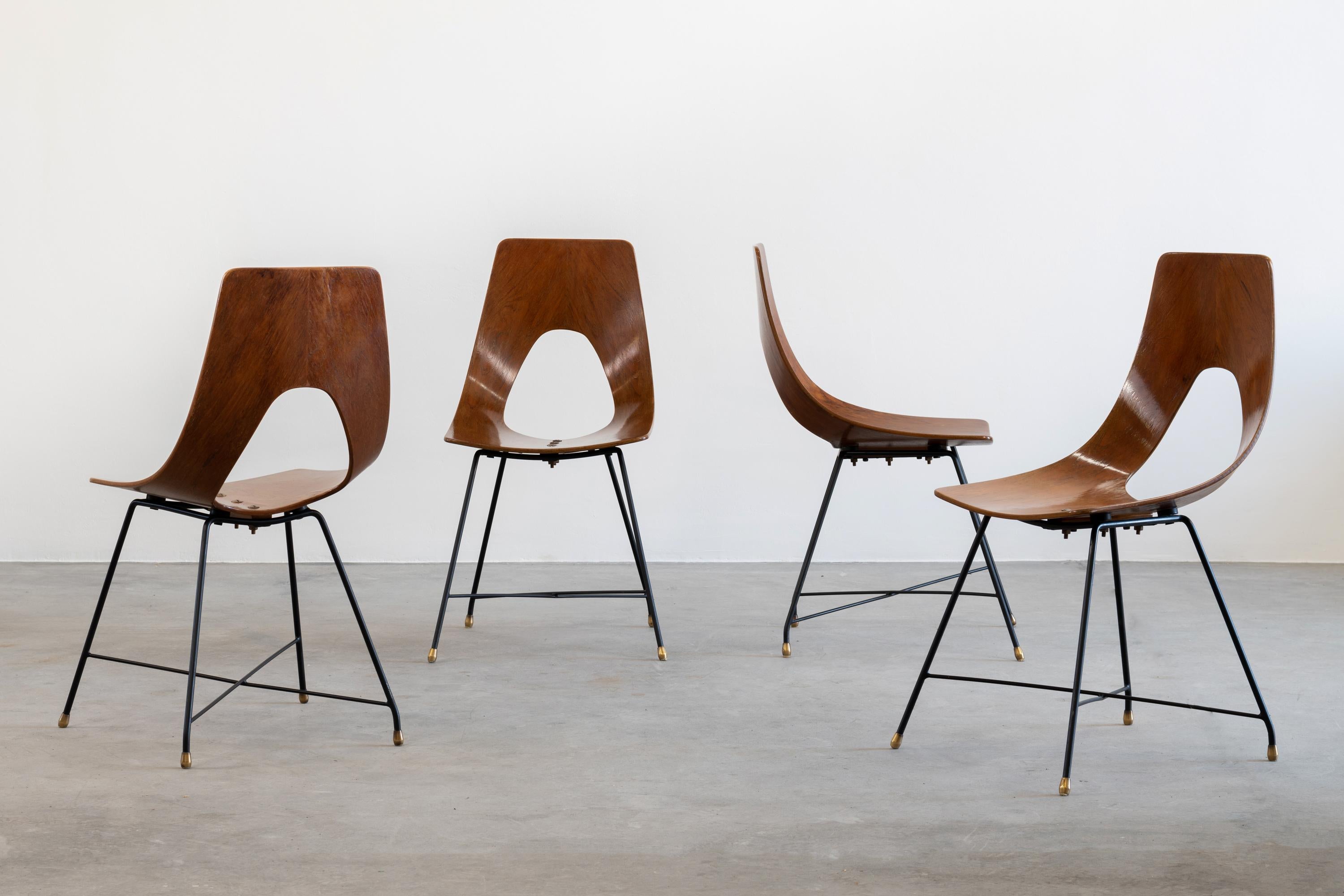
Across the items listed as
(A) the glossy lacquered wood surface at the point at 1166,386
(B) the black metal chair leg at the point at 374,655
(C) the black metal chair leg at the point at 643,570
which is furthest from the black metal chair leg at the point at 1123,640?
(B) the black metal chair leg at the point at 374,655

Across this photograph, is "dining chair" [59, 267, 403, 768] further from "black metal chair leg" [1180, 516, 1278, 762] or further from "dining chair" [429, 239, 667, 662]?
"black metal chair leg" [1180, 516, 1278, 762]

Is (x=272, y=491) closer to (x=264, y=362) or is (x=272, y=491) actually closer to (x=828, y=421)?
(x=264, y=362)

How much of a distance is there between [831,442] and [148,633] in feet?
6.35

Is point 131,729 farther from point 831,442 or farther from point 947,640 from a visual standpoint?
point 947,640

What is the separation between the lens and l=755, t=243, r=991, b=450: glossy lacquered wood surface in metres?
2.86

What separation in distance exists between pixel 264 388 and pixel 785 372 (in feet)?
4.21

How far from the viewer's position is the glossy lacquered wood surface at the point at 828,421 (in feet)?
9.38

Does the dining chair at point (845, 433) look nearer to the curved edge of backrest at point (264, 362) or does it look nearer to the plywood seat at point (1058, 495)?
the plywood seat at point (1058, 495)

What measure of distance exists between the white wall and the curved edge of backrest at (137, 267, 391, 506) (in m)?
1.59

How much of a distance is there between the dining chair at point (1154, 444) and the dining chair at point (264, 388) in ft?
3.98

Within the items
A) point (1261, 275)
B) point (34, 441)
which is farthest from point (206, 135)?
point (1261, 275)

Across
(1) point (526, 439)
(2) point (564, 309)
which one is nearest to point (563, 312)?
(2) point (564, 309)

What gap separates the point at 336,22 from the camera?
3781mm

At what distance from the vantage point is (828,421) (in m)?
2.88
